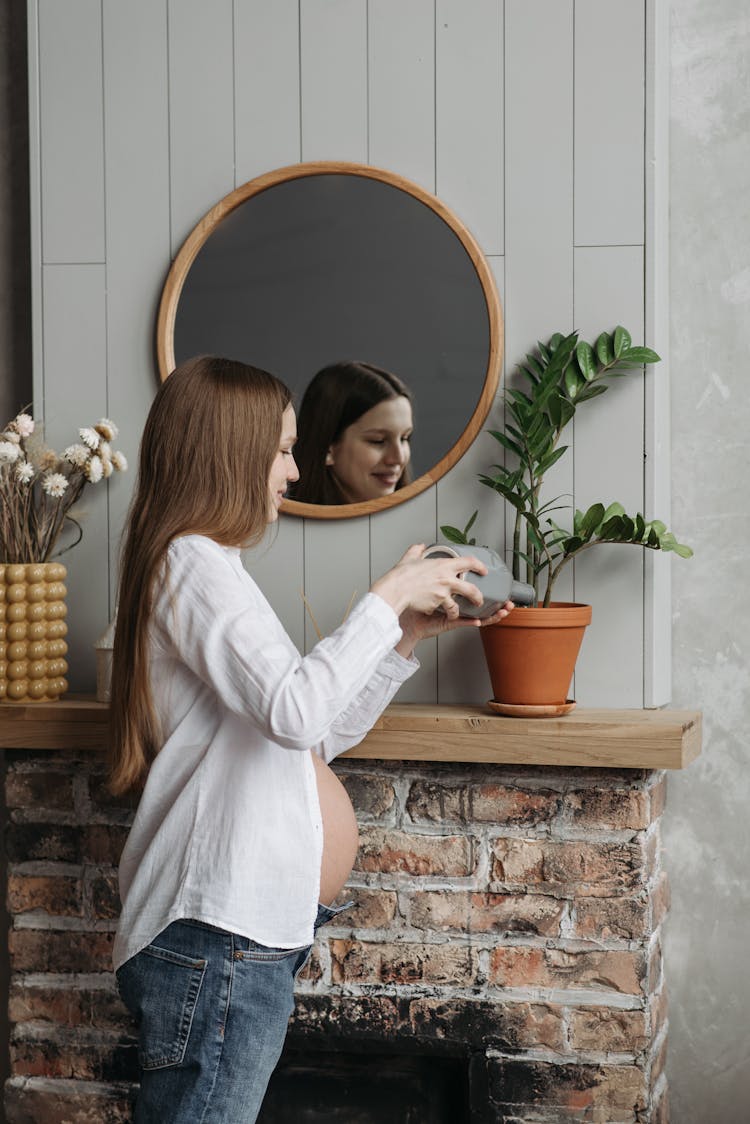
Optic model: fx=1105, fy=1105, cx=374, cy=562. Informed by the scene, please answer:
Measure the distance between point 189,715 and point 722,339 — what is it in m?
1.33

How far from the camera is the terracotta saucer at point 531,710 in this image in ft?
6.06

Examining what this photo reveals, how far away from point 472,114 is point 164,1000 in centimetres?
157

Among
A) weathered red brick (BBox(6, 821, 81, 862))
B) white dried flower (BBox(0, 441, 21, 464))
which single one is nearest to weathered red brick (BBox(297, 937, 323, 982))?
weathered red brick (BBox(6, 821, 81, 862))

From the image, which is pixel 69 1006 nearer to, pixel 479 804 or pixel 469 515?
pixel 479 804

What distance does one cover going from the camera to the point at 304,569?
2084 millimetres

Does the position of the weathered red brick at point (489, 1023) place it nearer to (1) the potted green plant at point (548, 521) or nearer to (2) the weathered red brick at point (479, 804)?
(2) the weathered red brick at point (479, 804)

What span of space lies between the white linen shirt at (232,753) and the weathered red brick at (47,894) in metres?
0.60

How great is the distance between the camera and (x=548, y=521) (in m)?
1.90

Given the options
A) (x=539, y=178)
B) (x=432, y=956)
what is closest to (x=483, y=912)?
(x=432, y=956)

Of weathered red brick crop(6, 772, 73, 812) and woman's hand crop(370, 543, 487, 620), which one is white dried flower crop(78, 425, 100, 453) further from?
woman's hand crop(370, 543, 487, 620)

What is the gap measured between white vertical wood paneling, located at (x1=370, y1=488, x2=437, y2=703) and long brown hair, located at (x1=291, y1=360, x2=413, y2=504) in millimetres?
51

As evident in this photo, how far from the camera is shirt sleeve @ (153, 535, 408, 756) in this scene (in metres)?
1.34

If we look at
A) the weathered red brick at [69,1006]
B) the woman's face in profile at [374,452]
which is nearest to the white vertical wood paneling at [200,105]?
the woman's face in profile at [374,452]

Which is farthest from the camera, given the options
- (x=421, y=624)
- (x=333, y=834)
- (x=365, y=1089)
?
(x=365, y=1089)
